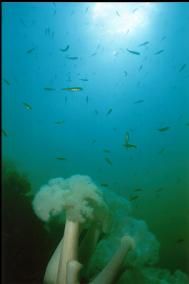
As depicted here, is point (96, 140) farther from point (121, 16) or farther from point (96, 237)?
point (121, 16)

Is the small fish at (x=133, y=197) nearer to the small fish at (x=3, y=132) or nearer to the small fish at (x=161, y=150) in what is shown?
the small fish at (x=161, y=150)

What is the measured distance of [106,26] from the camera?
2906 mm

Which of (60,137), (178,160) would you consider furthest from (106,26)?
(178,160)

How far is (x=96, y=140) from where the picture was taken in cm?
304

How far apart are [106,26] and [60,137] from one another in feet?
4.03

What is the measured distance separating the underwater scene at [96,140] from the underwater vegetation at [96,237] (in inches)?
0.4

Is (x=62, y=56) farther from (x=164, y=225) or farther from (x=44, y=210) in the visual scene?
(x=164, y=225)

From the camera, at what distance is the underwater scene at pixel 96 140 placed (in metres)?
2.92

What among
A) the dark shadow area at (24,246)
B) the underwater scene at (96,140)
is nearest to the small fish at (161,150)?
the underwater scene at (96,140)

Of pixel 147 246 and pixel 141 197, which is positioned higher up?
pixel 141 197

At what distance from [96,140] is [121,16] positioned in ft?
4.20

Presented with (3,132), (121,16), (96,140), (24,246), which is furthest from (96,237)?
(121,16)

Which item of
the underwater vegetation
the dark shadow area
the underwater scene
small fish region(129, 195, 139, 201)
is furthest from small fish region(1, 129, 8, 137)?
small fish region(129, 195, 139, 201)

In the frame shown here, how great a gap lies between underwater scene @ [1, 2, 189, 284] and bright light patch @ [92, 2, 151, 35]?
10 mm
